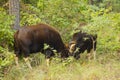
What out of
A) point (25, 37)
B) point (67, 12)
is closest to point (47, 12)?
point (67, 12)

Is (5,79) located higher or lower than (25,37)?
lower

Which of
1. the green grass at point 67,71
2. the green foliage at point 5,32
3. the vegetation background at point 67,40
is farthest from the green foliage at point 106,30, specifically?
the green foliage at point 5,32

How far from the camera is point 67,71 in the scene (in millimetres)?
8844

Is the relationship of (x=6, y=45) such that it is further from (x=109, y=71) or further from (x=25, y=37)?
(x=109, y=71)

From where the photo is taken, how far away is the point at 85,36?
10.9m

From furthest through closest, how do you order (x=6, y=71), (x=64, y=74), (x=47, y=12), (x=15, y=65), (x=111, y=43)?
(x=47, y=12) → (x=111, y=43) → (x=15, y=65) → (x=6, y=71) → (x=64, y=74)

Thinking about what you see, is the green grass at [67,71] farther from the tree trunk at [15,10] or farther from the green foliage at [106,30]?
the tree trunk at [15,10]

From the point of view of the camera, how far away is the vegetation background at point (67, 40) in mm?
8453

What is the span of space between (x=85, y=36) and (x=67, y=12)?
2.98 metres

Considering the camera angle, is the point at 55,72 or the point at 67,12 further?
the point at 67,12

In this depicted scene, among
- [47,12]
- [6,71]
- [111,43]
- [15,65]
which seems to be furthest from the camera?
[47,12]

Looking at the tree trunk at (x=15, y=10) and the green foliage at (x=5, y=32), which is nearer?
the green foliage at (x=5, y=32)

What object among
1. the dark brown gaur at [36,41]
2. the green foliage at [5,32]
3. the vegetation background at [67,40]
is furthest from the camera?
the green foliage at [5,32]

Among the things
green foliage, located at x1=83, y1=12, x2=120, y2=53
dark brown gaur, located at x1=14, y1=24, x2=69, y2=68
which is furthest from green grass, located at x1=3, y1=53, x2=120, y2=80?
green foliage, located at x1=83, y1=12, x2=120, y2=53
